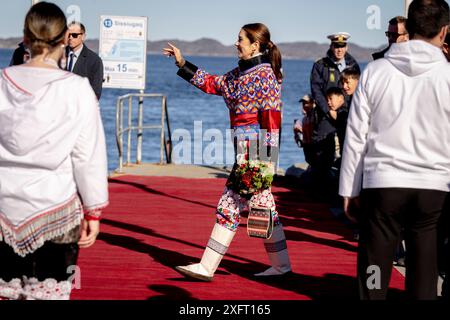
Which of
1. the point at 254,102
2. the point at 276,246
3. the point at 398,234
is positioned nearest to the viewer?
the point at 398,234

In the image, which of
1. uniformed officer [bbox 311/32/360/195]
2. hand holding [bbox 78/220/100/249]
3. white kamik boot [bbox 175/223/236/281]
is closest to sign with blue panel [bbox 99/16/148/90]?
uniformed officer [bbox 311/32/360/195]

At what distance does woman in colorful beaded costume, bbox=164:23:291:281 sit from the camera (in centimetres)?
758

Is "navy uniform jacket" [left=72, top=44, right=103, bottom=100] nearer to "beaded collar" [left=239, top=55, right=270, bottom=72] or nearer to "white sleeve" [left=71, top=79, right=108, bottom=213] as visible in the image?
"beaded collar" [left=239, top=55, right=270, bottom=72]

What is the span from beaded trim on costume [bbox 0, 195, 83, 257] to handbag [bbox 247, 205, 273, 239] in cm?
301

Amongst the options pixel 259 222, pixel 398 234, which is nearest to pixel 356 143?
pixel 398 234

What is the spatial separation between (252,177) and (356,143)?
2373mm

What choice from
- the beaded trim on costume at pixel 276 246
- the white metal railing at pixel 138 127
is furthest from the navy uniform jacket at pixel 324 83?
the beaded trim on costume at pixel 276 246

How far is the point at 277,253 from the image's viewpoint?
7941mm

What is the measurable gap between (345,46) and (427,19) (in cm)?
671

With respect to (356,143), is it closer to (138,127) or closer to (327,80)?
(327,80)

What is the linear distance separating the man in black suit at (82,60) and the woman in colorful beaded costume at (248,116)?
6.32 ft

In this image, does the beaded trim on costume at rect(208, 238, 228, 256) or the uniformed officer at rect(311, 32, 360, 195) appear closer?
the beaded trim on costume at rect(208, 238, 228, 256)

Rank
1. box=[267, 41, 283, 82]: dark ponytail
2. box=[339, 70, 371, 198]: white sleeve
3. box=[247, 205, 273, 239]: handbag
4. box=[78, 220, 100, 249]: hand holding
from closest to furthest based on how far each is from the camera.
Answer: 1. box=[78, 220, 100, 249]: hand holding
2. box=[339, 70, 371, 198]: white sleeve
3. box=[247, 205, 273, 239]: handbag
4. box=[267, 41, 283, 82]: dark ponytail

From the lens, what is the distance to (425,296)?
529 cm
